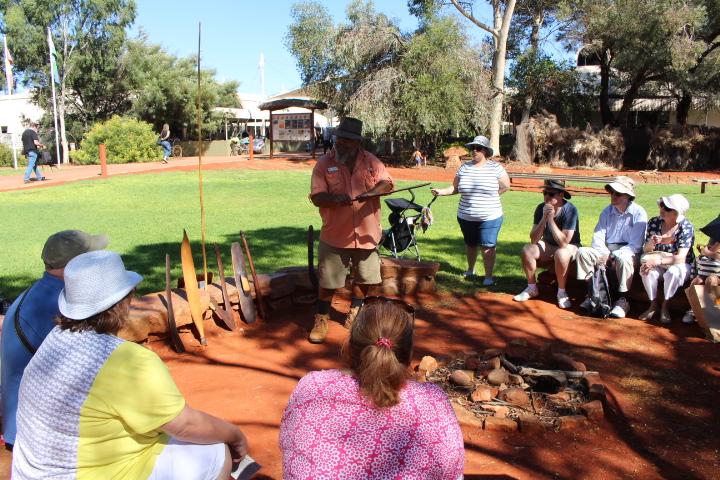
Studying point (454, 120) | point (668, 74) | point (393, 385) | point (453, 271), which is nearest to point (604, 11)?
point (668, 74)

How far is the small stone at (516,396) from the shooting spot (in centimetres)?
389

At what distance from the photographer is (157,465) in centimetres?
220

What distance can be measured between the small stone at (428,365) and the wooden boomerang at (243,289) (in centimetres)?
193

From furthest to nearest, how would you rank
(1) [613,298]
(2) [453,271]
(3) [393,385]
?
(2) [453,271]
(1) [613,298]
(3) [393,385]

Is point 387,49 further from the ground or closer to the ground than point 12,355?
A: further from the ground

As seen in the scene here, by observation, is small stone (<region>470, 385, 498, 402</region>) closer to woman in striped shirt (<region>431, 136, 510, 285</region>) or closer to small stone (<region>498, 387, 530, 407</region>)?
small stone (<region>498, 387, 530, 407</region>)

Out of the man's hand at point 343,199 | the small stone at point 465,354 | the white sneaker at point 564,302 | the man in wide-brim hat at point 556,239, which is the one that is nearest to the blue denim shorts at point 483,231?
the man in wide-brim hat at point 556,239

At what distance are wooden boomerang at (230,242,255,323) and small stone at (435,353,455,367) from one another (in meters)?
1.97

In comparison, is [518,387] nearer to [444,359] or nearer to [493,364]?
[493,364]

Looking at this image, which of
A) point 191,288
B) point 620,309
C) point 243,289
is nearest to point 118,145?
point 243,289

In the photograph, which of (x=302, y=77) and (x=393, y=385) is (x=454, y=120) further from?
(x=393, y=385)

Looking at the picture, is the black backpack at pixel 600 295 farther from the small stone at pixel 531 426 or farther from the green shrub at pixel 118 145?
the green shrub at pixel 118 145

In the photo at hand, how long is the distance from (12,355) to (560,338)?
427cm

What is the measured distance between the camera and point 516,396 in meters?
3.90
